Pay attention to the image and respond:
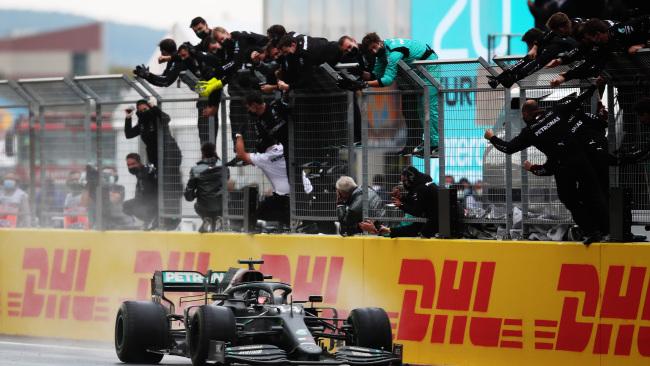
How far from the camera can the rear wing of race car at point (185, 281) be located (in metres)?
15.1

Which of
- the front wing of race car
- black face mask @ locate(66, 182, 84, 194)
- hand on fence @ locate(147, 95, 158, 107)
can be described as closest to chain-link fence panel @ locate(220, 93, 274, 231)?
hand on fence @ locate(147, 95, 158, 107)

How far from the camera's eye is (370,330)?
45.3 ft

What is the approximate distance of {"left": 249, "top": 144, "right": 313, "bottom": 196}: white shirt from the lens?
1692cm

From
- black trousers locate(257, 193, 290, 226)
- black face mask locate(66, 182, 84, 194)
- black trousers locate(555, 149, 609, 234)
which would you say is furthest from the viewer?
black face mask locate(66, 182, 84, 194)

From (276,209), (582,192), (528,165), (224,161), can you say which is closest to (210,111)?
(224,161)

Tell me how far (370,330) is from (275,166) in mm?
3719

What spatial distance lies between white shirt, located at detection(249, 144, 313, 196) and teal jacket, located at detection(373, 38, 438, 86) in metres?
1.94

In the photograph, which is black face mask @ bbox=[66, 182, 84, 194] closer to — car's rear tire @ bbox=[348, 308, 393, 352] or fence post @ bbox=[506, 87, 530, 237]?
car's rear tire @ bbox=[348, 308, 393, 352]

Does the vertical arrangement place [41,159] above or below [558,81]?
below

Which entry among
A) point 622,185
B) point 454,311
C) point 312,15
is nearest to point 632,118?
point 622,185

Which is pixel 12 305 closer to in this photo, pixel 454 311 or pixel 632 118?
pixel 454 311

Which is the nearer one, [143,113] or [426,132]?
A: [426,132]

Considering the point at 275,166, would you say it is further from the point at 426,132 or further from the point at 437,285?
the point at 437,285

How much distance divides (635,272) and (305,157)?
4725 millimetres
